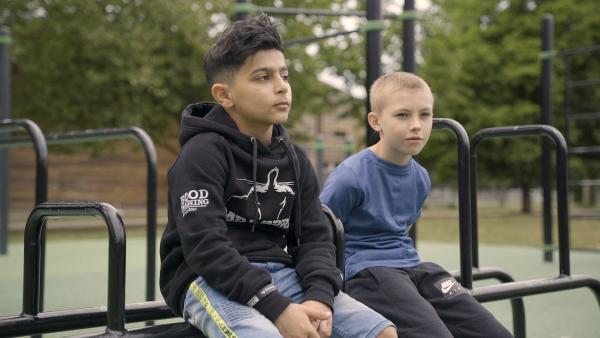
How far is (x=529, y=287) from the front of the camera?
2.35 m

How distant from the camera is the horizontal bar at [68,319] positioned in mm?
1758

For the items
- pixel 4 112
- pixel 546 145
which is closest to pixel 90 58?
pixel 4 112

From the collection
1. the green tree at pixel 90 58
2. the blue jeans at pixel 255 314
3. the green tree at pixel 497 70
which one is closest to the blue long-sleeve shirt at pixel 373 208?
the blue jeans at pixel 255 314

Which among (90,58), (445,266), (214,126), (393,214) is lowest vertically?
(445,266)

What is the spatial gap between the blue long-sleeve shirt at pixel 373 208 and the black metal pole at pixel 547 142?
10.7 feet

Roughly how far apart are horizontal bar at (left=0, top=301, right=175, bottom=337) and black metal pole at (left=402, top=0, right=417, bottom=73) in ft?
6.06

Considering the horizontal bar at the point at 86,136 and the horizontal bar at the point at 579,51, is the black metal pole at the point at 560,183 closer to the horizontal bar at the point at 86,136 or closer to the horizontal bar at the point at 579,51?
the horizontal bar at the point at 86,136

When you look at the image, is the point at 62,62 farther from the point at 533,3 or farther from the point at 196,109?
the point at 533,3

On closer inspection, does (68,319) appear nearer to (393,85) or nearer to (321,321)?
(321,321)

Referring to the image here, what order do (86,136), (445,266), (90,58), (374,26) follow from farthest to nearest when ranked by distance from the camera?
1. (90,58)
2. (445,266)
3. (86,136)
4. (374,26)

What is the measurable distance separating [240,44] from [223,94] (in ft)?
0.44

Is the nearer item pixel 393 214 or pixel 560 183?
pixel 393 214

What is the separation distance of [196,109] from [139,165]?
1869cm

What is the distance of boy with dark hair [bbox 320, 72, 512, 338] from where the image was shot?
Result: 6.73 ft
